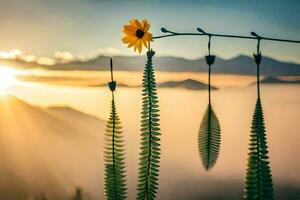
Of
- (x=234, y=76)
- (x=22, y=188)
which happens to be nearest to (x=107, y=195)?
(x=22, y=188)

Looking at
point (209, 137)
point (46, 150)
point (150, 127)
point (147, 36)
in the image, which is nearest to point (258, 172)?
point (209, 137)

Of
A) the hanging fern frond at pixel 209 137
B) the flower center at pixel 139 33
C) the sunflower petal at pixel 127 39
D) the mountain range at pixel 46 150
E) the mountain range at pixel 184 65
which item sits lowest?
the mountain range at pixel 46 150

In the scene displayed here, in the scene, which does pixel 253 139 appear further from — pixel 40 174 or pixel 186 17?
pixel 40 174

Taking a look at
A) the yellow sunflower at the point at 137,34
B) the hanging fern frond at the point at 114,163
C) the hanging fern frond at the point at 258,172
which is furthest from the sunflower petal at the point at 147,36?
the hanging fern frond at the point at 258,172

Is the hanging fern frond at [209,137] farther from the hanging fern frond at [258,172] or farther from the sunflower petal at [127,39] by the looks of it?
the sunflower petal at [127,39]

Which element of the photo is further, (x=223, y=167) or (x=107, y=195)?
(x=223, y=167)
